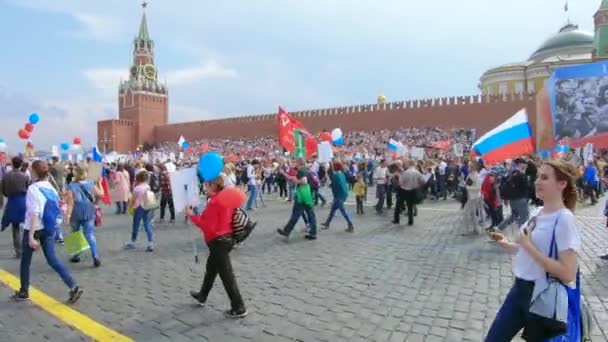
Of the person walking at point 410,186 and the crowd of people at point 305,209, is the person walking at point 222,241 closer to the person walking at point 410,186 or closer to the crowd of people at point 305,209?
the crowd of people at point 305,209

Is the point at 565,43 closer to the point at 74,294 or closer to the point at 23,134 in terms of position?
the point at 23,134

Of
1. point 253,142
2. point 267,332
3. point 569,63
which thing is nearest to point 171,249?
point 267,332

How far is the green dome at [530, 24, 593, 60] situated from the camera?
56009 millimetres

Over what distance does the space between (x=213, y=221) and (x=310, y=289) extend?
4.77 ft

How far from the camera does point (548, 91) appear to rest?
16.3 m

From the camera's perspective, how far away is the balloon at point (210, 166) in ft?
13.8

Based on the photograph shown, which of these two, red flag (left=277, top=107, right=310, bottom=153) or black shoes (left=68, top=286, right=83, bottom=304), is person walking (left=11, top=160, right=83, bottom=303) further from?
red flag (left=277, top=107, right=310, bottom=153)

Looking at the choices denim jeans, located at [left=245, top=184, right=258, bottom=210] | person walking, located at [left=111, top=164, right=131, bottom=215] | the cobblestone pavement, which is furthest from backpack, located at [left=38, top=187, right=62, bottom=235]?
denim jeans, located at [left=245, top=184, right=258, bottom=210]

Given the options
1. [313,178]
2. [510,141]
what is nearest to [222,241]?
[510,141]

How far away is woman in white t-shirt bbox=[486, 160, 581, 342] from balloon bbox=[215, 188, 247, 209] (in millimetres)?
2316

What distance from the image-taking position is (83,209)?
613cm

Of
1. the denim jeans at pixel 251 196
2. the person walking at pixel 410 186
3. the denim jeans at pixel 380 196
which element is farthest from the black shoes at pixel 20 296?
the denim jeans at pixel 380 196

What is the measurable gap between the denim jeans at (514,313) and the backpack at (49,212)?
4.02 meters

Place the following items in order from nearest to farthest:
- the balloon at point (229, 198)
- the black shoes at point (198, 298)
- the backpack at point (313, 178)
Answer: the balloon at point (229, 198) → the black shoes at point (198, 298) → the backpack at point (313, 178)
